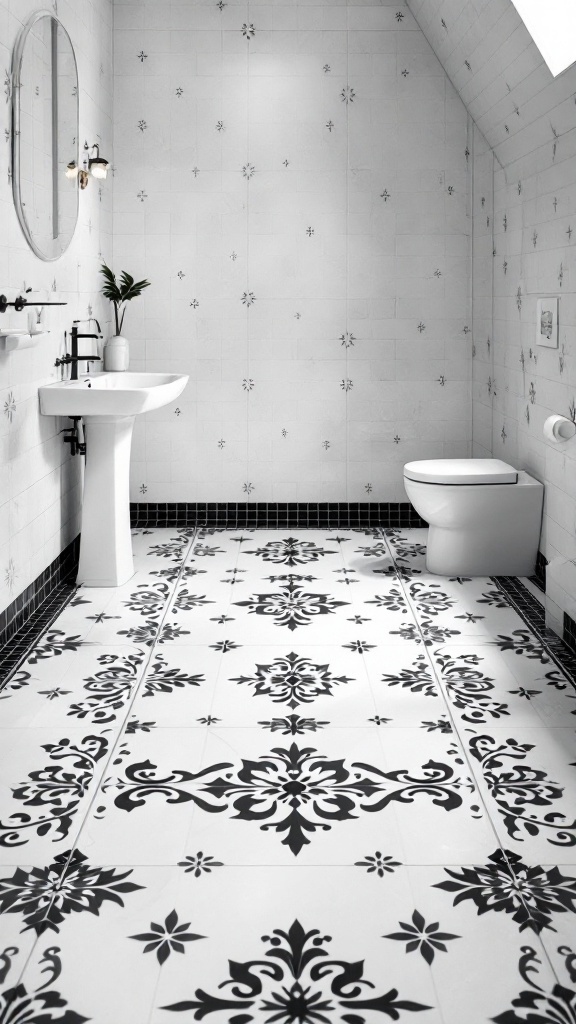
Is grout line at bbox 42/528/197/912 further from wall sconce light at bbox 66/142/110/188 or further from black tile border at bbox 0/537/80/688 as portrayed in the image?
wall sconce light at bbox 66/142/110/188

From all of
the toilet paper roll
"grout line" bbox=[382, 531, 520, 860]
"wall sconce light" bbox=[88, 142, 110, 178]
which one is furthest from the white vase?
the toilet paper roll

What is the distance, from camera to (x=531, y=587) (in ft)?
13.7

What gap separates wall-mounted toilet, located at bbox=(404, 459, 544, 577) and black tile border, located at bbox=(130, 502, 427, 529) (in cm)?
102

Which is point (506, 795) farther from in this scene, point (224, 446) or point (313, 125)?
point (313, 125)

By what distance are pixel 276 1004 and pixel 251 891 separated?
1.11 ft

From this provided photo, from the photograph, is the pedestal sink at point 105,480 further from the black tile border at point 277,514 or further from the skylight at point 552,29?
the skylight at point 552,29

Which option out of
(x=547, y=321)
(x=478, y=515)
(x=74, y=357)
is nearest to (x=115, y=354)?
(x=74, y=357)

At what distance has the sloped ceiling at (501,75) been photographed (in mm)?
3697

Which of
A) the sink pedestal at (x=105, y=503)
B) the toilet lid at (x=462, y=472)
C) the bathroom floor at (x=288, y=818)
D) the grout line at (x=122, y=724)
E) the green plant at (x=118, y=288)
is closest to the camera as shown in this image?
the bathroom floor at (x=288, y=818)

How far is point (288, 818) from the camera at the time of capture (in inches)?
89.8

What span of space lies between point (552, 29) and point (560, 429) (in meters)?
1.46

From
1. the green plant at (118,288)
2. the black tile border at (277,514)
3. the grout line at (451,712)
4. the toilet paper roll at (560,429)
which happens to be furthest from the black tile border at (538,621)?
the green plant at (118,288)

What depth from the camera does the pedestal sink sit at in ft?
12.8

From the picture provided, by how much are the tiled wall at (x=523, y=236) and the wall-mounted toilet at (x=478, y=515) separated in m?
0.10
